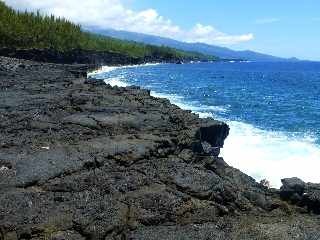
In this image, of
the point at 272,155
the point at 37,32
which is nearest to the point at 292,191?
the point at 272,155

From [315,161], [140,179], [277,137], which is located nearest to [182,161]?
[140,179]

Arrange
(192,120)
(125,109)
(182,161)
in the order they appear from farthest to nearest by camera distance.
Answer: (125,109) < (192,120) < (182,161)

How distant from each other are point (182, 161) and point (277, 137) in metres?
26.0

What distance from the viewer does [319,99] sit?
80.6 metres

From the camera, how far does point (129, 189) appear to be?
1368 cm

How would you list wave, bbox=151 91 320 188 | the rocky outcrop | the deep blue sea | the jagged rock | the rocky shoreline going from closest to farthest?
the rocky shoreline < the rocky outcrop < the jagged rock < wave, bbox=151 91 320 188 < the deep blue sea

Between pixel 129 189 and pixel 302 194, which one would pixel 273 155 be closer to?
pixel 302 194

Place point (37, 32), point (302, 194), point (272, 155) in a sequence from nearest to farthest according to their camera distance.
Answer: point (302, 194)
point (272, 155)
point (37, 32)

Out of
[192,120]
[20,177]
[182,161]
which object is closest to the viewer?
[20,177]

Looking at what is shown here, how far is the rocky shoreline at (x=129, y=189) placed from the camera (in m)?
11.8

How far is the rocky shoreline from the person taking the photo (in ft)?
38.6

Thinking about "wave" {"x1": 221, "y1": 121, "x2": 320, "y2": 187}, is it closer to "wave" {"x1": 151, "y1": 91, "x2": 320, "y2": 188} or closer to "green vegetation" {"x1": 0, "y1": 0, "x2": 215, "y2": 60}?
"wave" {"x1": 151, "y1": 91, "x2": 320, "y2": 188}

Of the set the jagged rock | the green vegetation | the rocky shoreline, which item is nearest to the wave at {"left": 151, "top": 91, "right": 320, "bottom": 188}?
the rocky shoreline

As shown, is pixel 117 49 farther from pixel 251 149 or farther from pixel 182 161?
pixel 182 161
